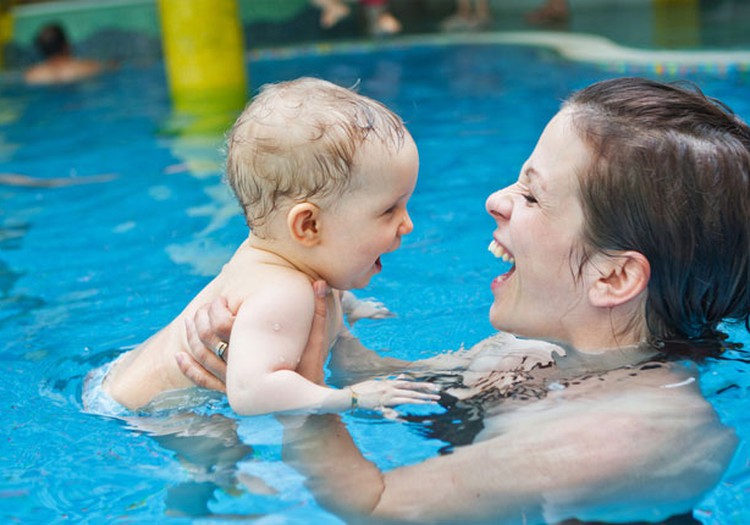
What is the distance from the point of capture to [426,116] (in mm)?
7910

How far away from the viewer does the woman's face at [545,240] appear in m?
2.48

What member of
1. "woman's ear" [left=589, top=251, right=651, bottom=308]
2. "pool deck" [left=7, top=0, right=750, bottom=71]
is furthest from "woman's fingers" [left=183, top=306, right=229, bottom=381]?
"pool deck" [left=7, top=0, right=750, bottom=71]

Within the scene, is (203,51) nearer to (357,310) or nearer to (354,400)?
(357,310)

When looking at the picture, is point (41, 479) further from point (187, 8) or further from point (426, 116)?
point (187, 8)

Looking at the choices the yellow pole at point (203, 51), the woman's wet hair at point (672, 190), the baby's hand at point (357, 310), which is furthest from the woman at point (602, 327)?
the yellow pole at point (203, 51)

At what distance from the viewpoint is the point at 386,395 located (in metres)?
2.48

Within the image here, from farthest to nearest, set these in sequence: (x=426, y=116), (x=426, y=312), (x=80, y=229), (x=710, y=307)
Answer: (x=426, y=116) < (x=80, y=229) < (x=426, y=312) < (x=710, y=307)

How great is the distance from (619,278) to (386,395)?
64 cm

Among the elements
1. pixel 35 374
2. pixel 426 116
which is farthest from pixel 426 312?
pixel 426 116

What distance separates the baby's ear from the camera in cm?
265

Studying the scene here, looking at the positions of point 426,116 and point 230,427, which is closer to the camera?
point 230,427

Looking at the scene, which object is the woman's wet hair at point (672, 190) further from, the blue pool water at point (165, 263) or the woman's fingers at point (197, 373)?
the woman's fingers at point (197, 373)

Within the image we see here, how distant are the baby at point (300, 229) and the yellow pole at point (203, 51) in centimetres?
634

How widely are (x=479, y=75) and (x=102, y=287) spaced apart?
5.91 metres
